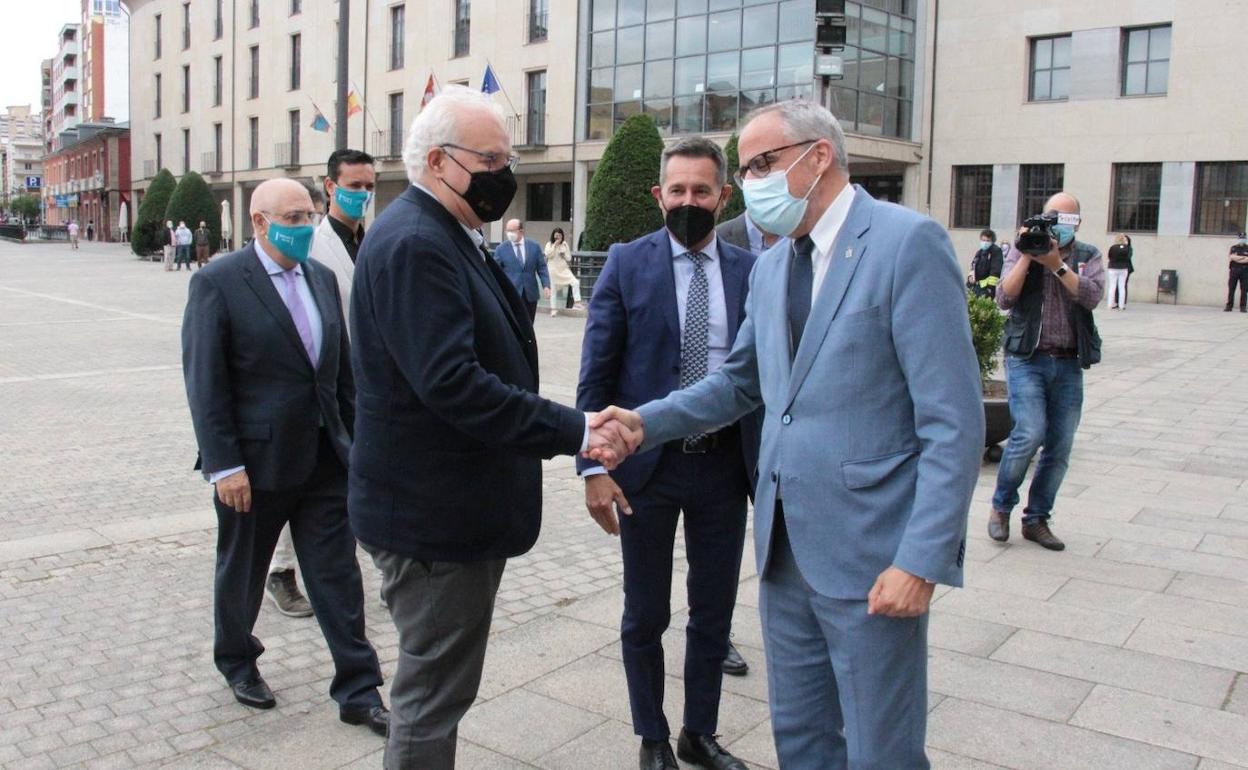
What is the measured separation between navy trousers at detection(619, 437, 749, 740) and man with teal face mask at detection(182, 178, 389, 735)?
991 millimetres

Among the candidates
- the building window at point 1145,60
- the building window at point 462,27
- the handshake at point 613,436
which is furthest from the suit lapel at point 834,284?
the building window at point 462,27

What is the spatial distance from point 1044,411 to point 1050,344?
1.26 ft

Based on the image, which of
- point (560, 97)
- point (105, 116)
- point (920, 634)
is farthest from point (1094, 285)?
point (105, 116)

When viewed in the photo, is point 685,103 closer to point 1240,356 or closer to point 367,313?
point 1240,356

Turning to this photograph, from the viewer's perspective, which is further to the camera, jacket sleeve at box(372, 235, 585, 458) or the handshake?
the handshake

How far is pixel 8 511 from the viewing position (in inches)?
266

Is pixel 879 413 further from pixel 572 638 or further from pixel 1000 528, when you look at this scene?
pixel 1000 528

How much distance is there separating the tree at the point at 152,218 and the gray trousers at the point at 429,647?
46.4 meters

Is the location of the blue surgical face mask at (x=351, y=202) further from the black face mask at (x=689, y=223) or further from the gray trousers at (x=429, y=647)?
the gray trousers at (x=429, y=647)

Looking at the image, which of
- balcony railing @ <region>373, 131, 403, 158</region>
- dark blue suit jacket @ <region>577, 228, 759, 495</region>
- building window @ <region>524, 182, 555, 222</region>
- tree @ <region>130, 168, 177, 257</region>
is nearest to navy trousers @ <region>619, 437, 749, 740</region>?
dark blue suit jacket @ <region>577, 228, 759, 495</region>

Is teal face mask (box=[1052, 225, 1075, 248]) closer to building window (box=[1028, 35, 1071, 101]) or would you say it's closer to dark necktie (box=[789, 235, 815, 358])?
dark necktie (box=[789, 235, 815, 358])

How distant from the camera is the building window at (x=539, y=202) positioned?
134ft

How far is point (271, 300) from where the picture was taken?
4070 millimetres

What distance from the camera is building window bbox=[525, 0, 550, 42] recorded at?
36.8 metres
